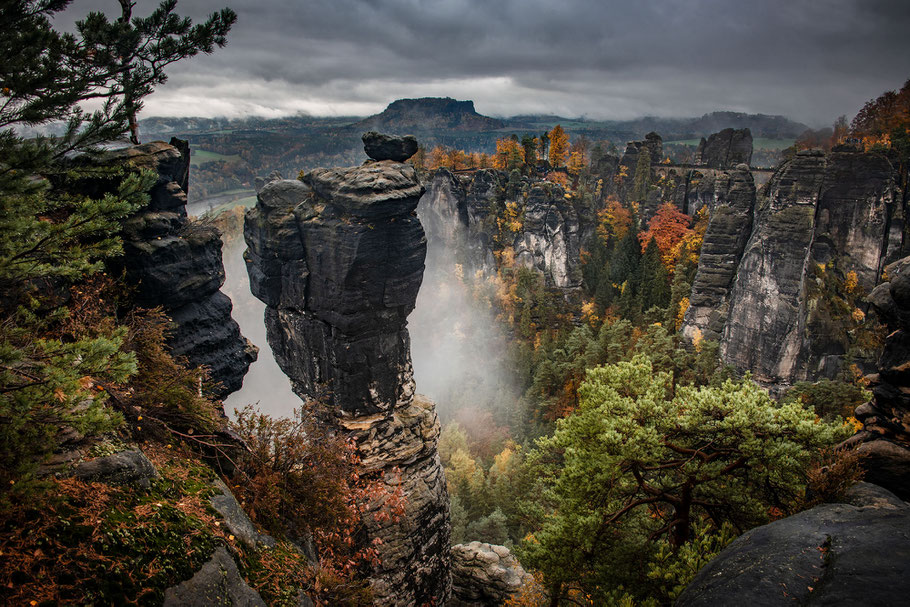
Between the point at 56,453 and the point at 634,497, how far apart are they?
9272 millimetres

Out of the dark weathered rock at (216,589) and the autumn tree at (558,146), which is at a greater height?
the autumn tree at (558,146)

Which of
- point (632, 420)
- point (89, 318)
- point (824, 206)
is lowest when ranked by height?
point (632, 420)

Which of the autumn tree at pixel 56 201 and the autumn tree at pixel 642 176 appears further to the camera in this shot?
the autumn tree at pixel 642 176

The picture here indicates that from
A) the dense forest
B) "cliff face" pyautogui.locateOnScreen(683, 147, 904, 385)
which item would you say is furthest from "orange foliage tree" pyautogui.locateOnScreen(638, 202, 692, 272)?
the dense forest

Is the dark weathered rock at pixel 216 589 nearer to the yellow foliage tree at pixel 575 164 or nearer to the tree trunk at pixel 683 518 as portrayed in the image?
the tree trunk at pixel 683 518

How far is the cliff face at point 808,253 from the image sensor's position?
99.3 feet

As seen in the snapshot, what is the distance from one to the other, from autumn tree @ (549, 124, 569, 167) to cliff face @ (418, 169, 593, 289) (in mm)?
7609

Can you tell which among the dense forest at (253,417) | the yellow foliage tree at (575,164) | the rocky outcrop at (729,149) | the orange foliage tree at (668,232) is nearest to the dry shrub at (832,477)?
A: the dense forest at (253,417)

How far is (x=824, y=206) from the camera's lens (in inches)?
1256

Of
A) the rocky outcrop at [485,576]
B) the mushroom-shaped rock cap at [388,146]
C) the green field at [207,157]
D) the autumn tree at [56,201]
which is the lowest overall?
the rocky outcrop at [485,576]

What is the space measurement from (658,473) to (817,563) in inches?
153

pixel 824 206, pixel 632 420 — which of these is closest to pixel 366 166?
pixel 632 420

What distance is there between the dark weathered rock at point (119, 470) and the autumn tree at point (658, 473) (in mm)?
6951

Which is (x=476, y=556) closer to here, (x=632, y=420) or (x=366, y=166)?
(x=632, y=420)
